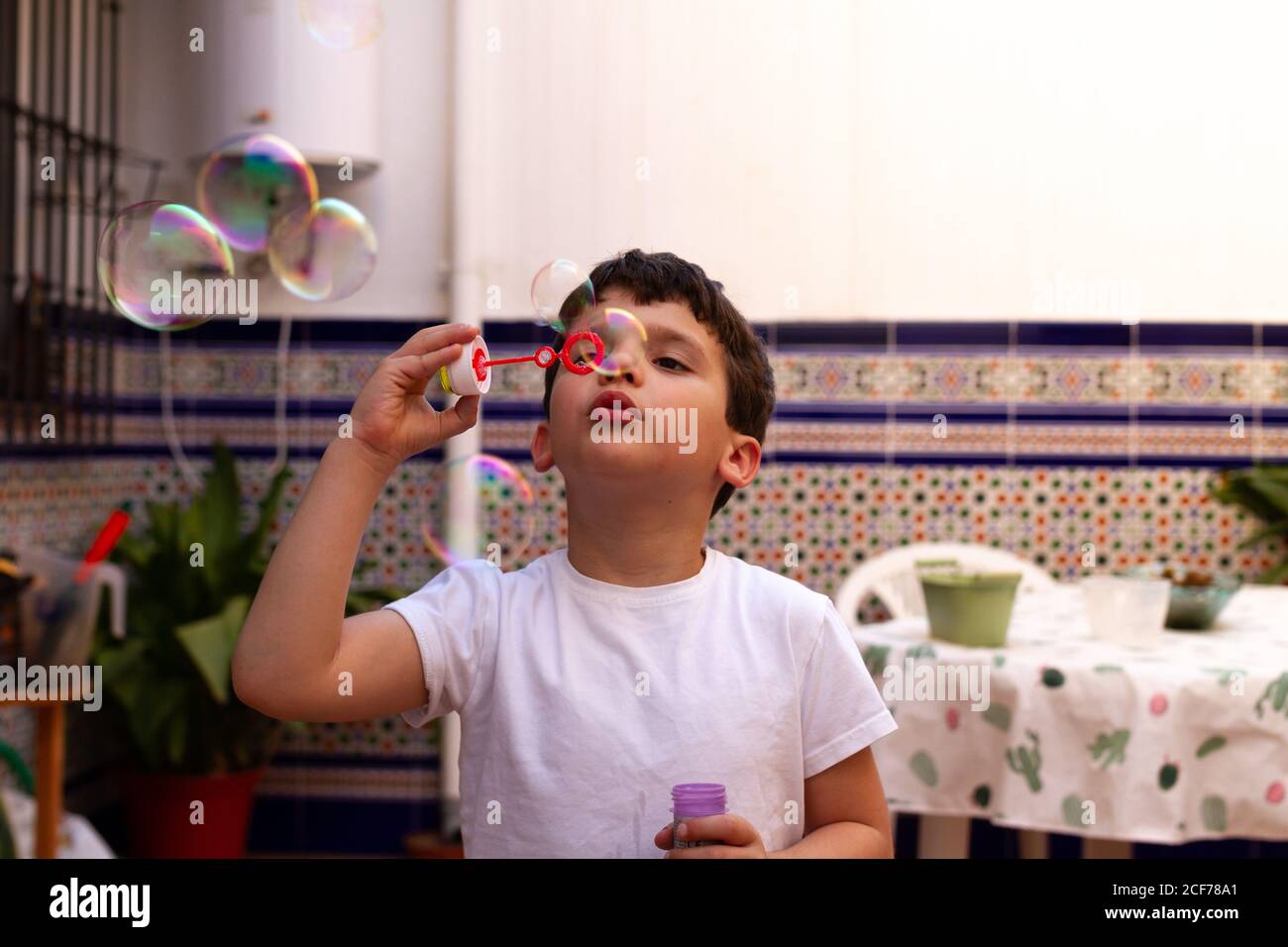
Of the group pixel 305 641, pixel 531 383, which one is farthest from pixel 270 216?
pixel 531 383

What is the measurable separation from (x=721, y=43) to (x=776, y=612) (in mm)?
2391

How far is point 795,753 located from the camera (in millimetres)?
897

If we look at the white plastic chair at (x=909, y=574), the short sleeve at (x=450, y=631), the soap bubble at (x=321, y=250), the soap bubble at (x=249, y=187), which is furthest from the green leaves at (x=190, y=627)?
the short sleeve at (x=450, y=631)

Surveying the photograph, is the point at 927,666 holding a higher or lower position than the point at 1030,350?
lower

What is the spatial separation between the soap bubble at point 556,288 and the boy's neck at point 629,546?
0.64 ft

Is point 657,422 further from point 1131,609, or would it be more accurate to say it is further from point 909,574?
point 909,574

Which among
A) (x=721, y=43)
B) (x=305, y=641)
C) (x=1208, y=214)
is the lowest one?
(x=305, y=641)

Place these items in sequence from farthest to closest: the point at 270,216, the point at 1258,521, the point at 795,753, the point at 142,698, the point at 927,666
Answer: the point at 1258,521 < the point at 142,698 < the point at 927,666 < the point at 270,216 < the point at 795,753

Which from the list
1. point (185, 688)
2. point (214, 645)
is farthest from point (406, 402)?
point (185, 688)

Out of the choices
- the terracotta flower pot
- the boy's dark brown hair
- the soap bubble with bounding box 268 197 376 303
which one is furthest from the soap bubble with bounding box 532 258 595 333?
the terracotta flower pot

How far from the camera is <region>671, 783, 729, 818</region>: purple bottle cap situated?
77 centimetres
